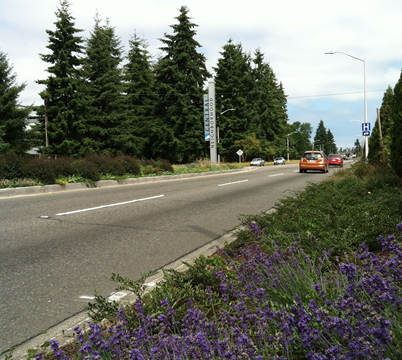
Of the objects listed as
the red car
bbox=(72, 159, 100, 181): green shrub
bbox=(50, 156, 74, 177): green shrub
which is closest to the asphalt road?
bbox=(50, 156, 74, 177): green shrub

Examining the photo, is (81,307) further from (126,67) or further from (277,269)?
(126,67)

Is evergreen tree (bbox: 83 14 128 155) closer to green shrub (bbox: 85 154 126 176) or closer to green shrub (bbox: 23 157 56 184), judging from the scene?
green shrub (bbox: 85 154 126 176)

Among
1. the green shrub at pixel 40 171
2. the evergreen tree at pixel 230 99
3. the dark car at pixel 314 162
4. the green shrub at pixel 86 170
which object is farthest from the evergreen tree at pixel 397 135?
the evergreen tree at pixel 230 99

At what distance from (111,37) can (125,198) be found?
46.2 m

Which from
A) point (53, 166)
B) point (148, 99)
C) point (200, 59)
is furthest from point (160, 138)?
point (53, 166)

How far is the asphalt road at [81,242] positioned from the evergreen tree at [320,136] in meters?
174

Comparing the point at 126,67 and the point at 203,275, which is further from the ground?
the point at 126,67

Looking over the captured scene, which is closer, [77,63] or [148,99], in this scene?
[77,63]

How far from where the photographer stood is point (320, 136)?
178125 mm

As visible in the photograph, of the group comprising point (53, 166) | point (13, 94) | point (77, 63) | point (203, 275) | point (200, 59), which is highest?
point (200, 59)

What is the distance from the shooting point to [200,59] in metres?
48.1

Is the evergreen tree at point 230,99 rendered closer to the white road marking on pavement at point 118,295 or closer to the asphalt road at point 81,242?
the asphalt road at point 81,242

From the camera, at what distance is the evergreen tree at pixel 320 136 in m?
174

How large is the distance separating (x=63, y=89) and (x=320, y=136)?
161922mm
